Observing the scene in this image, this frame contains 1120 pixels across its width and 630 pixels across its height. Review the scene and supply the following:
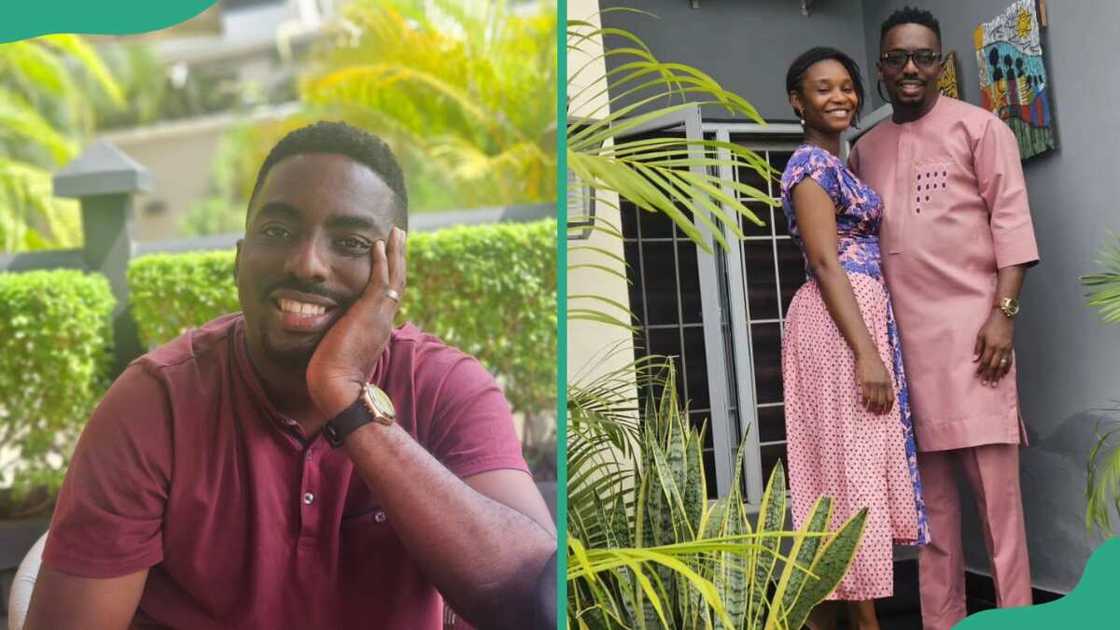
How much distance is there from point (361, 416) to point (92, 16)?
3.19ft

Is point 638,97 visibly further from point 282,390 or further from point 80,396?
point 80,396

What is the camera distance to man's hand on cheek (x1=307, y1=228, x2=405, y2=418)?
6.87 feet

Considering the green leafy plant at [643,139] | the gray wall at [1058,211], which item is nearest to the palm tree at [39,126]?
the green leafy plant at [643,139]

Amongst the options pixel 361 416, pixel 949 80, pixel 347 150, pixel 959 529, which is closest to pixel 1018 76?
pixel 949 80

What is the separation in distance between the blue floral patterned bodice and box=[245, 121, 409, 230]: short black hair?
1.22 metres

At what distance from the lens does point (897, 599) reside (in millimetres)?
2996

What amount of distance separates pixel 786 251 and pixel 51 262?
1.82m

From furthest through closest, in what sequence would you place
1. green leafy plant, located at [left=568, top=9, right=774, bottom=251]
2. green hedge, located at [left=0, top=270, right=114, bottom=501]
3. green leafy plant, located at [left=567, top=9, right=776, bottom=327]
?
green leafy plant, located at [left=567, top=9, right=776, bottom=327]
green leafy plant, located at [left=568, top=9, right=774, bottom=251]
green hedge, located at [left=0, top=270, right=114, bottom=501]

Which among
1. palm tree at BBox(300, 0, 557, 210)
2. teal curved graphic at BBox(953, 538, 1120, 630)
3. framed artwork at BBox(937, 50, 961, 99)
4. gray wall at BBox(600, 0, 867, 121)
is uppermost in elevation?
gray wall at BBox(600, 0, 867, 121)

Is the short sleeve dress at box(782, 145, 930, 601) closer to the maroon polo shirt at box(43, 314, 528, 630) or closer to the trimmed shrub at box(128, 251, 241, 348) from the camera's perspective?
the maroon polo shirt at box(43, 314, 528, 630)

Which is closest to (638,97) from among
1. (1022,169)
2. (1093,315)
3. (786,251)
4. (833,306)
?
(786,251)

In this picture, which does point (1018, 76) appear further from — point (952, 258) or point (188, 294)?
point (188, 294)

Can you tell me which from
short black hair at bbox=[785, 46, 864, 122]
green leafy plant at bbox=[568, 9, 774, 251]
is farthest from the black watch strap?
short black hair at bbox=[785, 46, 864, 122]

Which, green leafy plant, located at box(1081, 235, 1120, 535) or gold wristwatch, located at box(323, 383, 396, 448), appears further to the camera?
green leafy plant, located at box(1081, 235, 1120, 535)
